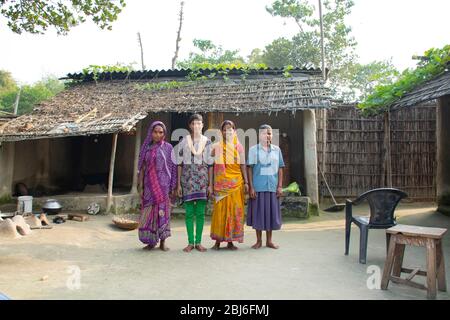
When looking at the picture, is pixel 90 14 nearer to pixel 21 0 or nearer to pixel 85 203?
pixel 21 0

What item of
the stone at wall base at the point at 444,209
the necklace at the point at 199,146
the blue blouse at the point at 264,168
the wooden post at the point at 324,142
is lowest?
the stone at wall base at the point at 444,209

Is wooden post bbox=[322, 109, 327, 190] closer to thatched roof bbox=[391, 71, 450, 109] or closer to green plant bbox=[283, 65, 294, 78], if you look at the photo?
green plant bbox=[283, 65, 294, 78]

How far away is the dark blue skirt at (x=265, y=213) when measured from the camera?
17.7ft

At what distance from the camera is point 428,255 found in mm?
3482

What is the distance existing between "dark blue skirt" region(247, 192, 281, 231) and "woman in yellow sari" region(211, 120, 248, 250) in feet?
0.69

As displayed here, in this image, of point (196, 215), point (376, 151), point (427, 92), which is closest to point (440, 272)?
point (196, 215)

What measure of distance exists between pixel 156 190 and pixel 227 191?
3.16 feet

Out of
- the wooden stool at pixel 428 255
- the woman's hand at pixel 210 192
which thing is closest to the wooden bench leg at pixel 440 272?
the wooden stool at pixel 428 255

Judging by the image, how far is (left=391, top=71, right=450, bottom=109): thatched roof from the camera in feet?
20.9

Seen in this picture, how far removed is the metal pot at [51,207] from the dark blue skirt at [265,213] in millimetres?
4532

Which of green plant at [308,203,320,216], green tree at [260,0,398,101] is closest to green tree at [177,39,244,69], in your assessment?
green tree at [260,0,398,101]

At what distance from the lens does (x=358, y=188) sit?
10.8 metres

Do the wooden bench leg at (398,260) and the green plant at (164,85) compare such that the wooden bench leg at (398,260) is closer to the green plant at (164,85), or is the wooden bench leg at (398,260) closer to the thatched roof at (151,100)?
the thatched roof at (151,100)
